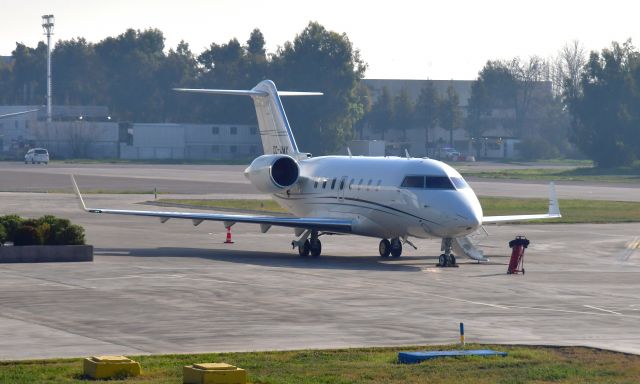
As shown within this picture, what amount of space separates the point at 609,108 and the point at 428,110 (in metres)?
46.8

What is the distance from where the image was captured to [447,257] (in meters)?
35.1

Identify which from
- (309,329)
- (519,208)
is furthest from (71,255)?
(519,208)

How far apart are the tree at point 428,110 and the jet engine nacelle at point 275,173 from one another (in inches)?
4992

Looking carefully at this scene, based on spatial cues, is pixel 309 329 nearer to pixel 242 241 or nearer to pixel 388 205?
pixel 388 205

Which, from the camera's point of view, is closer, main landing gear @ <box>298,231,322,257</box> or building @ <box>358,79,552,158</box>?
main landing gear @ <box>298,231,322,257</box>

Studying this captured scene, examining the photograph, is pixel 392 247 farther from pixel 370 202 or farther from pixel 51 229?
pixel 51 229

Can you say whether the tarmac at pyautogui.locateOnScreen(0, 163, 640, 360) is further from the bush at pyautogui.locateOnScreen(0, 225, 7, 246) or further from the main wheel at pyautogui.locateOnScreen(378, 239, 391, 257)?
the bush at pyautogui.locateOnScreen(0, 225, 7, 246)

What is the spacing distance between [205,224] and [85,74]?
449 ft

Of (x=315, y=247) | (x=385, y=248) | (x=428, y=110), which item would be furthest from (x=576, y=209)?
(x=428, y=110)

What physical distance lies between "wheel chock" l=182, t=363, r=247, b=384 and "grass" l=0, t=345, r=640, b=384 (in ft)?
2.06

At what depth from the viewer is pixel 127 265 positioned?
33.6 meters

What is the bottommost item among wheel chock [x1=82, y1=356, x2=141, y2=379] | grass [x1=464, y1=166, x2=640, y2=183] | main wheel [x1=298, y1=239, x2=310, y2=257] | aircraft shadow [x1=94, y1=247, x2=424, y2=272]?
wheel chock [x1=82, y1=356, x2=141, y2=379]

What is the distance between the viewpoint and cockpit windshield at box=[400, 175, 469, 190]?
3519 centimetres

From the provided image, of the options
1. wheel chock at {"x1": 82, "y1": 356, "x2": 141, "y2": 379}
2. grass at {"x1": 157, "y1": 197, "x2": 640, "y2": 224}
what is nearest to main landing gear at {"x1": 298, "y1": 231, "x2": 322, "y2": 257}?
grass at {"x1": 157, "y1": 197, "x2": 640, "y2": 224}
